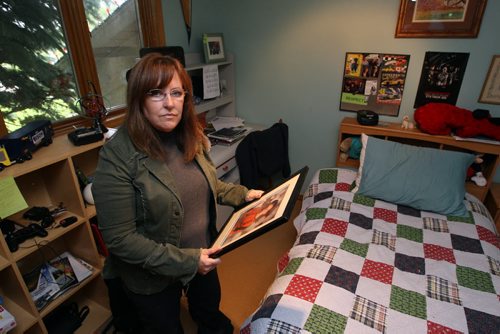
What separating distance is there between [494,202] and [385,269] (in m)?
1.26

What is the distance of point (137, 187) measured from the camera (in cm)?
93

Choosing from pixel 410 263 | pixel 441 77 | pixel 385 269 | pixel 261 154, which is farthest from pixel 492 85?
pixel 261 154

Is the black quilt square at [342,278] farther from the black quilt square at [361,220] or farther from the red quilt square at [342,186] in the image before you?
the red quilt square at [342,186]

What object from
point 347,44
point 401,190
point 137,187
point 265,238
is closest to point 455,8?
point 347,44

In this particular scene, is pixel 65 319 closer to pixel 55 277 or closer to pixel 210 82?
pixel 55 277

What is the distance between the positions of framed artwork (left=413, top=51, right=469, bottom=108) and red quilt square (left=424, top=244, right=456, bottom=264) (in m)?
1.23

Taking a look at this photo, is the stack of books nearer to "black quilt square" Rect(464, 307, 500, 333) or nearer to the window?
the window

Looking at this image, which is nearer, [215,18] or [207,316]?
[207,316]

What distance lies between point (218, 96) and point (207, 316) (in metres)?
1.89

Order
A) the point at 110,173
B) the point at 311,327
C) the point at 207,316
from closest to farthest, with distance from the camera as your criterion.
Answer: the point at 110,173 → the point at 311,327 → the point at 207,316

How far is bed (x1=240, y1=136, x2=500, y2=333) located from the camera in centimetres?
117

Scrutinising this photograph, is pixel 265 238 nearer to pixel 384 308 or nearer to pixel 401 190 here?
pixel 401 190

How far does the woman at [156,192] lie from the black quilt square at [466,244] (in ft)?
4.45

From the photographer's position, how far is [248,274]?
→ 2.14m
